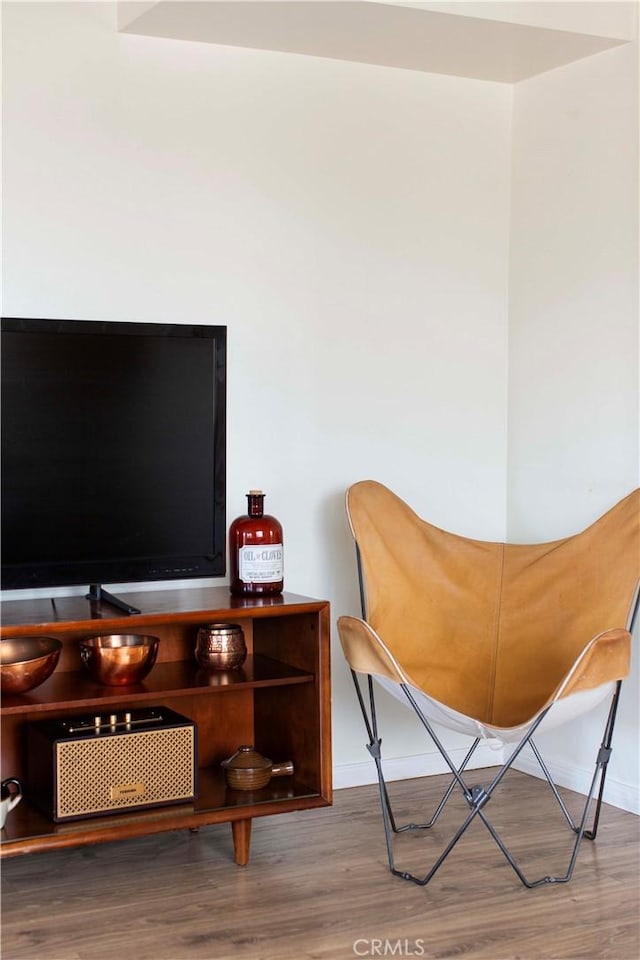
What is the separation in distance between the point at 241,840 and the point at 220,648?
465 millimetres

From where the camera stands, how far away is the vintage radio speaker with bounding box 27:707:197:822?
8.21 feet

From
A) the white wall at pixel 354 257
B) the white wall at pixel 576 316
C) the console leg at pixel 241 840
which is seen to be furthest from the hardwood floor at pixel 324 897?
the white wall at pixel 576 316

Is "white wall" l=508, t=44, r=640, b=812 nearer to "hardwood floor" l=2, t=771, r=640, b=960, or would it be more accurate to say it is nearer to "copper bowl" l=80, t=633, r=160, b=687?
"hardwood floor" l=2, t=771, r=640, b=960

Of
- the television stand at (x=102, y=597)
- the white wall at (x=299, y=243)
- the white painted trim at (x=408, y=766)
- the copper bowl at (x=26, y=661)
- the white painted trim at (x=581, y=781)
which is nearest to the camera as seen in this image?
the copper bowl at (x=26, y=661)

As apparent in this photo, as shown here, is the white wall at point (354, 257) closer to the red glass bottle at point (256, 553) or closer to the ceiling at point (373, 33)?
the ceiling at point (373, 33)

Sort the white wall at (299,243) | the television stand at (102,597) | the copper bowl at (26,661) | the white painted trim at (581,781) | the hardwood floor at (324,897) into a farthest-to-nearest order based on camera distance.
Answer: the white painted trim at (581,781)
the white wall at (299,243)
the television stand at (102,597)
the copper bowl at (26,661)
the hardwood floor at (324,897)

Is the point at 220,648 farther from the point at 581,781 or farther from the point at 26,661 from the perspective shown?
the point at 581,781

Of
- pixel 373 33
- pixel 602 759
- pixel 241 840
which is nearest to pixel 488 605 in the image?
pixel 602 759

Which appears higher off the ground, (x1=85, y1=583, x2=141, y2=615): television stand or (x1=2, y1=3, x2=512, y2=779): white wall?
(x1=2, y1=3, x2=512, y2=779): white wall

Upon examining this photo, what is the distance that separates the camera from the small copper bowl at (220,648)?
9.12 ft

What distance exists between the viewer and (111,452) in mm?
2760

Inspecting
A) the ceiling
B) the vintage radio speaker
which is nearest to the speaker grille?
the vintage radio speaker

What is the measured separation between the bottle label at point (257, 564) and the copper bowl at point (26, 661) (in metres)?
0.52

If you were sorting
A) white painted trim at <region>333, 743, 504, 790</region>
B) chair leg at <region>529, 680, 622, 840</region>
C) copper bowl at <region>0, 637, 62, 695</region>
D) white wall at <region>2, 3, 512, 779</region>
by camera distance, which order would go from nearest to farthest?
copper bowl at <region>0, 637, 62, 695</region>
chair leg at <region>529, 680, 622, 840</region>
white wall at <region>2, 3, 512, 779</region>
white painted trim at <region>333, 743, 504, 790</region>
